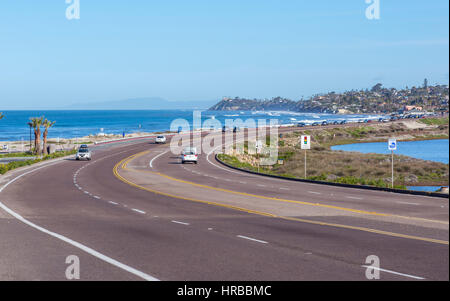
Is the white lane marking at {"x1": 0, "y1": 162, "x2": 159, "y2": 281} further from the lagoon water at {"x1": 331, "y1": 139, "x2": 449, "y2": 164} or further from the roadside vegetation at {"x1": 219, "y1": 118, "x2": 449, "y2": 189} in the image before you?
the lagoon water at {"x1": 331, "y1": 139, "x2": 449, "y2": 164}

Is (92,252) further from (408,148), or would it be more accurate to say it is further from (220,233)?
(408,148)

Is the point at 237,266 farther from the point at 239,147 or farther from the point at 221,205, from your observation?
the point at 239,147

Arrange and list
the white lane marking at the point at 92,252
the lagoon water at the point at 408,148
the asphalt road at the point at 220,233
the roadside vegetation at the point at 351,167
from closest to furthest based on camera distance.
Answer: the white lane marking at the point at 92,252
the asphalt road at the point at 220,233
the roadside vegetation at the point at 351,167
the lagoon water at the point at 408,148

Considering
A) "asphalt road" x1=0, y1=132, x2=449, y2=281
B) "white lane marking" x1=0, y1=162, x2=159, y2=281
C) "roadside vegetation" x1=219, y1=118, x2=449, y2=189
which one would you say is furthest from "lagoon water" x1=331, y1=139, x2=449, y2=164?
"white lane marking" x1=0, y1=162, x2=159, y2=281

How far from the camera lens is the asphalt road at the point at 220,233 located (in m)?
10.9

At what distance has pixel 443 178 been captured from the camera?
53.7m

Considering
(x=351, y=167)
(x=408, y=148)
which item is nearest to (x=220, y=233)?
(x=351, y=167)

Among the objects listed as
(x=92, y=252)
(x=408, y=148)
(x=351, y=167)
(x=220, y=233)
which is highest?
(x=92, y=252)

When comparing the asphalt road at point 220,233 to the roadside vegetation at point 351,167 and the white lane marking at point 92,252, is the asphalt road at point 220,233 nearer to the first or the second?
the white lane marking at point 92,252

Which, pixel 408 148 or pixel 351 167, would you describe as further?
pixel 408 148

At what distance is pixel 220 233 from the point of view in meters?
15.5

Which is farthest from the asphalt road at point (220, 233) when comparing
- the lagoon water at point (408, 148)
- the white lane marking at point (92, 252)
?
the lagoon water at point (408, 148)

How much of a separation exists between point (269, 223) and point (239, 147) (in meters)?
59.2
